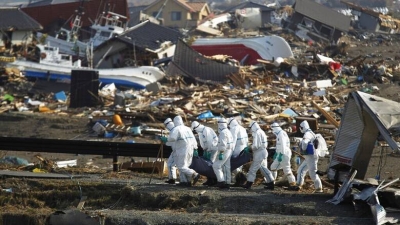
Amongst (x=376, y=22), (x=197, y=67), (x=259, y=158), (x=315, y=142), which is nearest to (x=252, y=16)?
(x=376, y=22)

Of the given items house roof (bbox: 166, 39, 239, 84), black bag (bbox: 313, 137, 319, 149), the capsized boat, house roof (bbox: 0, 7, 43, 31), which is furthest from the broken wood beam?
house roof (bbox: 0, 7, 43, 31)

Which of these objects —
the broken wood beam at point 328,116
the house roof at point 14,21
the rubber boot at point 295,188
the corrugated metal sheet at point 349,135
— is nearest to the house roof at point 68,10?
the house roof at point 14,21

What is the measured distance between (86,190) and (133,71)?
2773 centimetres

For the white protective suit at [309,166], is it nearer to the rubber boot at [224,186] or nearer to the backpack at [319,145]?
the backpack at [319,145]

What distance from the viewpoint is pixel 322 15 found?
220 ft

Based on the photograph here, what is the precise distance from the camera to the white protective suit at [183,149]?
17.8 metres

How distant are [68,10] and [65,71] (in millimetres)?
15857

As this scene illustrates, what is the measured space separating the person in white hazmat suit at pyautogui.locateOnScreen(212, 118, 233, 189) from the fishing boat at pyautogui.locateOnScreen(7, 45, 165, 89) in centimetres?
2523

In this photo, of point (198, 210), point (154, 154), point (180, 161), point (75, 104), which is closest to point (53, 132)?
point (75, 104)

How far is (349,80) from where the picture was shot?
143 ft

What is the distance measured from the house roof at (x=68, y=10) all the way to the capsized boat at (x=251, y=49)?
9517 mm

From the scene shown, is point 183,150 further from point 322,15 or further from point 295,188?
point 322,15

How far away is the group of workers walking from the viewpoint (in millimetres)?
17719

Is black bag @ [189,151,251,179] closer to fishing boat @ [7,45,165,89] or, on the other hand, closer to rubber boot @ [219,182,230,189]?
rubber boot @ [219,182,230,189]
